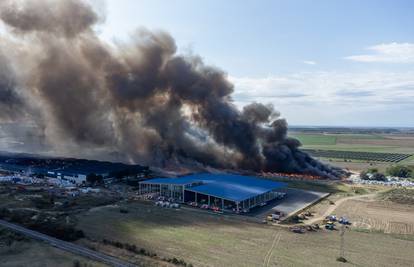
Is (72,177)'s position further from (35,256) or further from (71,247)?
(35,256)

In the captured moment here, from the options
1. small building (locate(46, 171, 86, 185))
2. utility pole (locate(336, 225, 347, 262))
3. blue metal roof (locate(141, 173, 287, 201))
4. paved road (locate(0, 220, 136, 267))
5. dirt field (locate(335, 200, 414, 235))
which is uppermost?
blue metal roof (locate(141, 173, 287, 201))

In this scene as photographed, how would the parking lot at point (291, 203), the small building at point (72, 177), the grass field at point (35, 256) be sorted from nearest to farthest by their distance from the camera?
the grass field at point (35, 256), the parking lot at point (291, 203), the small building at point (72, 177)

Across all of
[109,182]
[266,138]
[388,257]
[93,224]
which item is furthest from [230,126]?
[388,257]

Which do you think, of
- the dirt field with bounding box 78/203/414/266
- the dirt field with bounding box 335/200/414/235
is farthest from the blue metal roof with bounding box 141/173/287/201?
the dirt field with bounding box 335/200/414/235

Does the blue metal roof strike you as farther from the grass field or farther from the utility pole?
the grass field

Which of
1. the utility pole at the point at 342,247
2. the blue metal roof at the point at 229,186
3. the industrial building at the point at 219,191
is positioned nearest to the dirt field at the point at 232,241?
the utility pole at the point at 342,247

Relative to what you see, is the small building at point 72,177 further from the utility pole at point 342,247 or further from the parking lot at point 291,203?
the utility pole at point 342,247
